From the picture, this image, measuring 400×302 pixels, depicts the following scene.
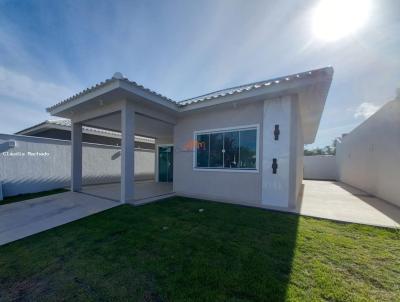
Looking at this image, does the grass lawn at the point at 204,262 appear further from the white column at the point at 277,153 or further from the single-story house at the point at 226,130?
the single-story house at the point at 226,130

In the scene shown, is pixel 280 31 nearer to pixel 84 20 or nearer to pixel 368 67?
pixel 368 67

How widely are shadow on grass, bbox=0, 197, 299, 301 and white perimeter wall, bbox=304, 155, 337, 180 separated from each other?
16.0 m

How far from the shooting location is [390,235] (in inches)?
141

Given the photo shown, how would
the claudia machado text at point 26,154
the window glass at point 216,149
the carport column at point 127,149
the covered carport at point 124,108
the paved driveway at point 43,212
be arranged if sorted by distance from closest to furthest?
the paved driveway at point 43,212 < the covered carport at point 124,108 < the carport column at point 127,149 < the window glass at point 216,149 < the claudia machado text at point 26,154

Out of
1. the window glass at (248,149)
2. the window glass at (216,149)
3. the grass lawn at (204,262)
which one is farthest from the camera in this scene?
the window glass at (216,149)

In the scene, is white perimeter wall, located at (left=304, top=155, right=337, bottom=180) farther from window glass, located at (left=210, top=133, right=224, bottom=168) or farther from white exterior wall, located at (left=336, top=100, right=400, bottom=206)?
window glass, located at (left=210, top=133, right=224, bottom=168)

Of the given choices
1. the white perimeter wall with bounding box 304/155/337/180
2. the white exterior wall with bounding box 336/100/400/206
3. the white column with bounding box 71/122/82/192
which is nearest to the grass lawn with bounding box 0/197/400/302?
the white column with bounding box 71/122/82/192

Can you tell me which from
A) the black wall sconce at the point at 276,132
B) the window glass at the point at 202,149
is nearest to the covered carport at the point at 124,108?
the window glass at the point at 202,149

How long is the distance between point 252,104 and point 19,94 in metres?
11.4

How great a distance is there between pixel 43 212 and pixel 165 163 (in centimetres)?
750

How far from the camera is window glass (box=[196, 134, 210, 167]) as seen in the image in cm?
691

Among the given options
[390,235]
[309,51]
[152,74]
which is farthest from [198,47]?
[390,235]

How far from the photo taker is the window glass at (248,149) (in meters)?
5.88

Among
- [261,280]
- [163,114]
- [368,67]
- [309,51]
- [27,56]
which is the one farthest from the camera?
[163,114]
